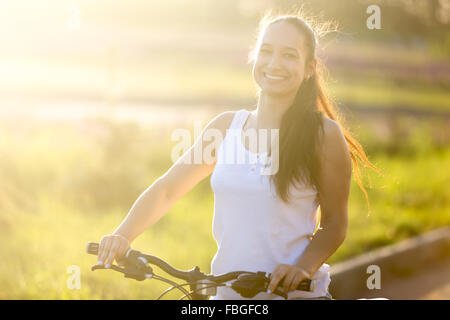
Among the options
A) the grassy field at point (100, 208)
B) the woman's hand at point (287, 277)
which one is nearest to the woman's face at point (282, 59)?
the woman's hand at point (287, 277)

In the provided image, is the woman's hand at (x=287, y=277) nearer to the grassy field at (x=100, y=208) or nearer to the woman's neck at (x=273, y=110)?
the woman's neck at (x=273, y=110)

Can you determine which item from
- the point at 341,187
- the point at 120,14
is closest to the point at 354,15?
the point at 341,187

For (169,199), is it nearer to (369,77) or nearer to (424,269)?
(424,269)

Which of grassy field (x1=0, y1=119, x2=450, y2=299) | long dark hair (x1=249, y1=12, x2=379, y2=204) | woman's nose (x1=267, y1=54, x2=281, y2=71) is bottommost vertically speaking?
grassy field (x1=0, y1=119, x2=450, y2=299)

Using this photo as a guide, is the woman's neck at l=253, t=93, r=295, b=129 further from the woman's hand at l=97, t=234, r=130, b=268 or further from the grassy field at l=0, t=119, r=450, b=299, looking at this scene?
the grassy field at l=0, t=119, r=450, b=299

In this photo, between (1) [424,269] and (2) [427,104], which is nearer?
(1) [424,269]

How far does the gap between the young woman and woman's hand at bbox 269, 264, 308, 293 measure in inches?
4.5

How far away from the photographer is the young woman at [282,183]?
269 cm

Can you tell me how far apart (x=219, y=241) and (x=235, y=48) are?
34.9 metres

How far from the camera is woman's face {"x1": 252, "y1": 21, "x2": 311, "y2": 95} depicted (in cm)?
279

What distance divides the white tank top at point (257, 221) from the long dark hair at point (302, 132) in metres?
0.05

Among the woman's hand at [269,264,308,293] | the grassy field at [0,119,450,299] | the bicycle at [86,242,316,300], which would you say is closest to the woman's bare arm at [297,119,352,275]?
the woman's hand at [269,264,308,293]

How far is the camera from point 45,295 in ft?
15.5

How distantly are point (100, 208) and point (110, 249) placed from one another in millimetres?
5364
